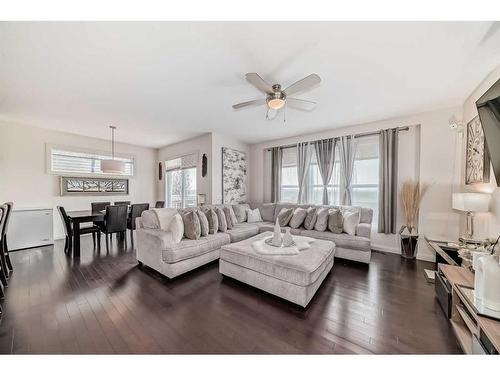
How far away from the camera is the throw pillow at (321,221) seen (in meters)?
3.49

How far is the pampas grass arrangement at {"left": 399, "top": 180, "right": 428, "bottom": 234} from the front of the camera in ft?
10.6

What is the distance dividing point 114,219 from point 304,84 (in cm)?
387

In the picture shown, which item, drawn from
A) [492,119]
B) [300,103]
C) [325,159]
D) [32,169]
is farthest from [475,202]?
[32,169]

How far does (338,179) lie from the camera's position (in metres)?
4.13

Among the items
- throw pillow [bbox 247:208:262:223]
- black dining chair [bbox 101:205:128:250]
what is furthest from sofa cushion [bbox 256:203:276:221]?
black dining chair [bbox 101:205:128:250]

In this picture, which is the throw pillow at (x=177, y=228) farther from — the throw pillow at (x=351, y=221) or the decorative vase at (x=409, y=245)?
the decorative vase at (x=409, y=245)

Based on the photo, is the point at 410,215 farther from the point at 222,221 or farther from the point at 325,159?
the point at 222,221

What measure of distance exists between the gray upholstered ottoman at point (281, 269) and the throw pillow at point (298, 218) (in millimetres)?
1253

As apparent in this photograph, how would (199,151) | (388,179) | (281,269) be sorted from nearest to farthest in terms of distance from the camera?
(281,269) < (388,179) < (199,151)

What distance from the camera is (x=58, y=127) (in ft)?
13.5

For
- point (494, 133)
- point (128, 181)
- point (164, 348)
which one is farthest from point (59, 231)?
point (494, 133)

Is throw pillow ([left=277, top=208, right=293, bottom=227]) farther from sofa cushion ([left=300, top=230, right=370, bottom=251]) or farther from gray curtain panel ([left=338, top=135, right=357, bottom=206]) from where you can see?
gray curtain panel ([left=338, top=135, right=357, bottom=206])
